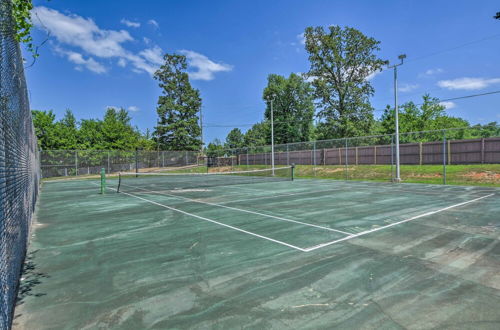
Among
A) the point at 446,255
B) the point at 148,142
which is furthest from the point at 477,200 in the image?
the point at 148,142

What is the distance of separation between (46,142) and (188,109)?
962 inches

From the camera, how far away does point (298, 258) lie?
443 centimetres

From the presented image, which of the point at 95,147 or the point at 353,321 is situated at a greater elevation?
the point at 95,147

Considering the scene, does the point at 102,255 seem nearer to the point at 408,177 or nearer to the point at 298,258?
the point at 298,258

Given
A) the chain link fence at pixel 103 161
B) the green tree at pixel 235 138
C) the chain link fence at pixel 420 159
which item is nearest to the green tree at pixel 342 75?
the chain link fence at pixel 420 159

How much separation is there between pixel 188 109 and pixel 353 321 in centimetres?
5418

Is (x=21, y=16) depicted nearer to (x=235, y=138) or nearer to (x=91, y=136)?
(x=91, y=136)

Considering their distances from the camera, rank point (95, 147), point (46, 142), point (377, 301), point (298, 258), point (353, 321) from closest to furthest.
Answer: point (353, 321), point (377, 301), point (298, 258), point (46, 142), point (95, 147)

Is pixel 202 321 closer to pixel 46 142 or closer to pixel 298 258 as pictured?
pixel 298 258

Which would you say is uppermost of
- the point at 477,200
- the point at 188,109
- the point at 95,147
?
the point at 188,109

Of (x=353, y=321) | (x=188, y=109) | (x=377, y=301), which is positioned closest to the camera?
(x=353, y=321)

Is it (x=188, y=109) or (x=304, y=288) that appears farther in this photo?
(x=188, y=109)

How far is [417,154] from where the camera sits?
24.3 meters

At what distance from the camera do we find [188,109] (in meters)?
53.8
